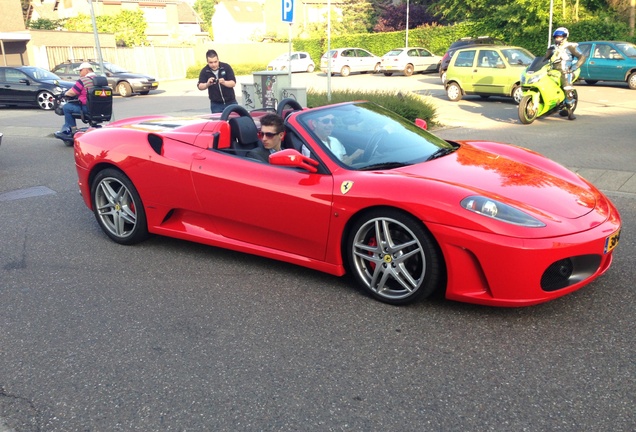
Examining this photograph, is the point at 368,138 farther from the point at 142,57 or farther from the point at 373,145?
the point at 142,57

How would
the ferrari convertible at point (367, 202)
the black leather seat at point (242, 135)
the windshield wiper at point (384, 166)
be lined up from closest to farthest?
the ferrari convertible at point (367, 202) → the windshield wiper at point (384, 166) → the black leather seat at point (242, 135)

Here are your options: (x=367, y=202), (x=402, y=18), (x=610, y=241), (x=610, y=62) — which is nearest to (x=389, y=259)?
(x=367, y=202)

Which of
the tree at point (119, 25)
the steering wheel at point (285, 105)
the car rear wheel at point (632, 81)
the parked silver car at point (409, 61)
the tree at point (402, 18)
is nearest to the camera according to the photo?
the steering wheel at point (285, 105)

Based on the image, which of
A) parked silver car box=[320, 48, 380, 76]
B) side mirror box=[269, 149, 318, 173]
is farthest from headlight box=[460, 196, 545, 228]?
parked silver car box=[320, 48, 380, 76]

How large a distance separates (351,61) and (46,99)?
19699 millimetres

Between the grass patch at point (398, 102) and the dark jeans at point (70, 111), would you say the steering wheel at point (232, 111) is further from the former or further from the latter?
the dark jeans at point (70, 111)

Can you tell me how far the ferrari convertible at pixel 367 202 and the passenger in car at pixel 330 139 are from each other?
12mm

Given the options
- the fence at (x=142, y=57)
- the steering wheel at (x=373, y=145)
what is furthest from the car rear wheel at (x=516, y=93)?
the fence at (x=142, y=57)

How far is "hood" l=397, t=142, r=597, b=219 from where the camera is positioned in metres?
3.85

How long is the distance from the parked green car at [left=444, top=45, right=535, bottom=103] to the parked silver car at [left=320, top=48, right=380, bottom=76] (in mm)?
17732

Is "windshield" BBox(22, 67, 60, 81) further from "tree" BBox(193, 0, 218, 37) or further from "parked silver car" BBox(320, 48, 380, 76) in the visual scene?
"tree" BBox(193, 0, 218, 37)

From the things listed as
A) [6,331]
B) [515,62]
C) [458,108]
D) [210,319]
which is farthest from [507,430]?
[515,62]

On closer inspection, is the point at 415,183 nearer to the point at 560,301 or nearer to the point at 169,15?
the point at 560,301

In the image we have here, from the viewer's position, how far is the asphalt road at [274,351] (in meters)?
2.88
